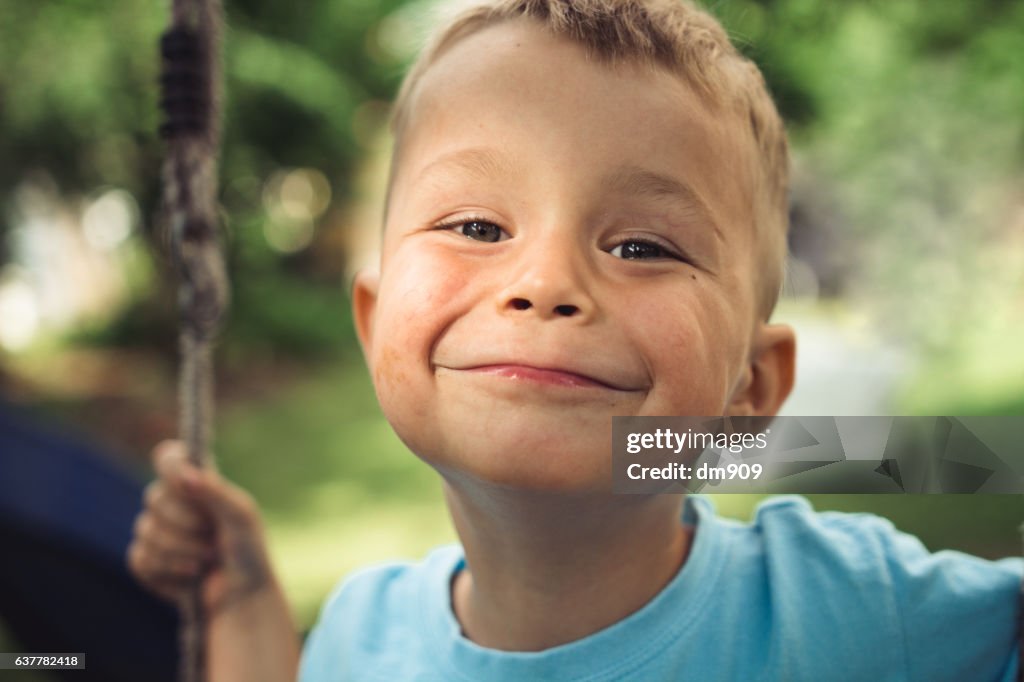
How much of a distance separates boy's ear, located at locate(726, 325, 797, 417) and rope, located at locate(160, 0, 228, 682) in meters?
0.55

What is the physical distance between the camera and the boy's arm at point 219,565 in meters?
0.87

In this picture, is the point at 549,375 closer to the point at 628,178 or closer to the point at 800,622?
the point at 628,178

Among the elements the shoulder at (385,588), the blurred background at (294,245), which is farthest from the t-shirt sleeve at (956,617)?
the blurred background at (294,245)

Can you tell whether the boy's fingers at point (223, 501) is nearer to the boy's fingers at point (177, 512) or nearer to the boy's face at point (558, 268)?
the boy's fingers at point (177, 512)

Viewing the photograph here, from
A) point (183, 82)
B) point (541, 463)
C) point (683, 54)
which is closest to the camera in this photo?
point (541, 463)

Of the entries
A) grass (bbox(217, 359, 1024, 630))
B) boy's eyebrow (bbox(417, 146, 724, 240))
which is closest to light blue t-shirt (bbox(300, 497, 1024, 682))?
boy's eyebrow (bbox(417, 146, 724, 240))

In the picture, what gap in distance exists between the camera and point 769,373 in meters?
0.68

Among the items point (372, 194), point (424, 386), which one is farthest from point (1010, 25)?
point (372, 194)

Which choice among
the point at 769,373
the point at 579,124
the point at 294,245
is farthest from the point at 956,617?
the point at 294,245

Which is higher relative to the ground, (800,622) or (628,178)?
(628,178)

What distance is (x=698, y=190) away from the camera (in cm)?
57

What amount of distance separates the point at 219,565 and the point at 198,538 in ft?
0.13

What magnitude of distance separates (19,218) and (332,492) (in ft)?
7.56

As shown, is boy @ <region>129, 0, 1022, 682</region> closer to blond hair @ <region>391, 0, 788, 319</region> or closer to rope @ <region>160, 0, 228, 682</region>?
blond hair @ <region>391, 0, 788, 319</region>
